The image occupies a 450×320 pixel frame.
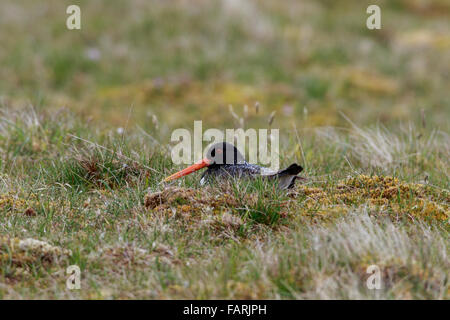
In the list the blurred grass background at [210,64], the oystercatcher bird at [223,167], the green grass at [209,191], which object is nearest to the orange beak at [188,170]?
the oystercatcher bird at [223,167]

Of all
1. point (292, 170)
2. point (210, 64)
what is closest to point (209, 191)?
point (292, 170)

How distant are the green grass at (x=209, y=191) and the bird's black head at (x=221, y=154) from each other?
304 millimetres

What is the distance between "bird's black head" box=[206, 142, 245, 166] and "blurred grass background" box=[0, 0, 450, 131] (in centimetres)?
602

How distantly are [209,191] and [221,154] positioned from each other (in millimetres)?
644

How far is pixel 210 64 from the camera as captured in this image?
14.8m

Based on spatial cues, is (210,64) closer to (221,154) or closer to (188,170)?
(221,154)

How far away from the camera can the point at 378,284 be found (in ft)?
13.3

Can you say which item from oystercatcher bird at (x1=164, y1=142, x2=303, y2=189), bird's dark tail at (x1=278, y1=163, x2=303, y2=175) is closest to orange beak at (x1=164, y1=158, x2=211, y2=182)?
oystercatcher bird at (x1=164, y1=142, x2=303, y2=189)

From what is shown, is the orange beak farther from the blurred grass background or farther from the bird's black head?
the blurred grass background

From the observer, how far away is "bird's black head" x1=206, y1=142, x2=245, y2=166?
19.8 feet

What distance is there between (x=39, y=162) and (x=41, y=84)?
7969 mm

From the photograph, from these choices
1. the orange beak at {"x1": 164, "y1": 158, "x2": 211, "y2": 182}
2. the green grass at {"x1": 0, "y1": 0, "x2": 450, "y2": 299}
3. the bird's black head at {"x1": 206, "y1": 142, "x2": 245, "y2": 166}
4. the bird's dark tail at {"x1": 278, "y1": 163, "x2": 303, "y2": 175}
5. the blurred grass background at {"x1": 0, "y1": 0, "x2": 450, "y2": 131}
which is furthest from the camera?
the blurred grass background at {"x1": 0, "y1": 0, "x2": 450, "y2": 131}

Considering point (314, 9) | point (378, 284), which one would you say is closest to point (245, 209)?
point (378, 284)
